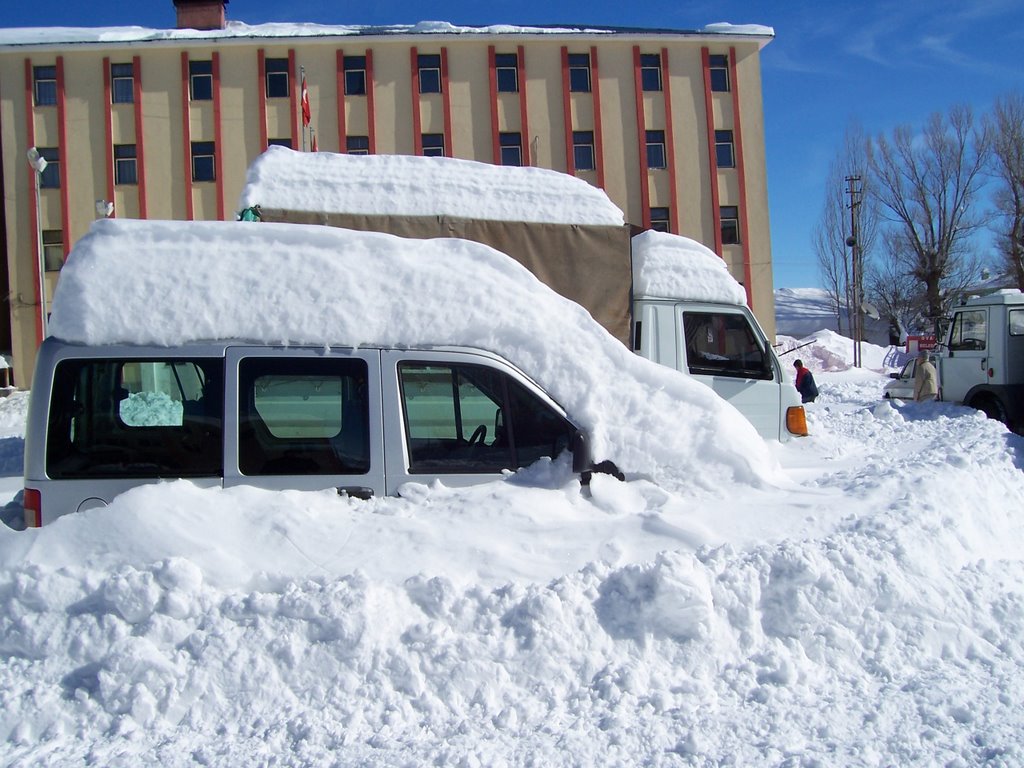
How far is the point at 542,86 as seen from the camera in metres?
29.9

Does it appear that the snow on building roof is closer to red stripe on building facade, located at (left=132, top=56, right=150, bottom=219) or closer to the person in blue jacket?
red stripe on building facade, located at (left=132, top=56, right=150, bottom=219)

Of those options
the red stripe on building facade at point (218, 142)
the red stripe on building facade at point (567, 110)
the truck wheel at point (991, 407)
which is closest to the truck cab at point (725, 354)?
the truck wheel at point (991, 407)

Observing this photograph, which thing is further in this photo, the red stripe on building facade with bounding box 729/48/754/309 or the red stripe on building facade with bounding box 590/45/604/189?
the red stripe on building facade with bounding box 729/48/754/309

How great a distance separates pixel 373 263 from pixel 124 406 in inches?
62.6

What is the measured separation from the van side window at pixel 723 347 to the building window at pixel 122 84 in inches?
1094

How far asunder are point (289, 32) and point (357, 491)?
2924 cm

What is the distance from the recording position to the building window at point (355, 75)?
96.5 ft

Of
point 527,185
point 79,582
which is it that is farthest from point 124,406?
point 527,185

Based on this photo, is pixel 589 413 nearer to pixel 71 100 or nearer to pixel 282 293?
pixel 282 293

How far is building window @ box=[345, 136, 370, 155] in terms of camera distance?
96.6 feet

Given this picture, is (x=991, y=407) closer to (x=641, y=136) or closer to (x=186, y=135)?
(x=641, y=136)

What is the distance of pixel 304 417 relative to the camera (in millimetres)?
4488

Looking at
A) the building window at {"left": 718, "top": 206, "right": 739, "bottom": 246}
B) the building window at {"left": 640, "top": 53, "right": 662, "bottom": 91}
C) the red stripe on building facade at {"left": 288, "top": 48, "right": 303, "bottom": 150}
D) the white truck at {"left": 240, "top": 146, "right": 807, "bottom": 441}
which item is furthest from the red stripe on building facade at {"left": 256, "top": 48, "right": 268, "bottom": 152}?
the white truck at {"left": 240, "top": 146, "right": 807, "bottom": 441}

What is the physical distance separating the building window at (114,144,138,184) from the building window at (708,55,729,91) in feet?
70.0
